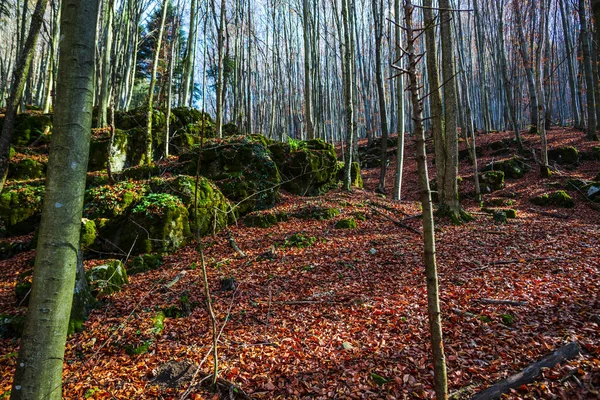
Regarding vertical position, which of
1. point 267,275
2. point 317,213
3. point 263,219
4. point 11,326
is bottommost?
point 11,326

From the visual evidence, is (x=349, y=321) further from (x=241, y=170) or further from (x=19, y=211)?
(x=19, y=211)

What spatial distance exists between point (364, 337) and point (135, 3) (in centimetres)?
1787

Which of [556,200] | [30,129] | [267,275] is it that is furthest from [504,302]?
[30,129]

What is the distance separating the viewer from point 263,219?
28.1 ft

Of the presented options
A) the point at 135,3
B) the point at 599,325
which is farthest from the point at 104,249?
the point at 135,3

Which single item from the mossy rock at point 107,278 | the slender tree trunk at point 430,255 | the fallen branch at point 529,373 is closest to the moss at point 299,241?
the mossy rock at point 107,278

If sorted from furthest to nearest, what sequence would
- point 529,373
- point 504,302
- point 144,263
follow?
point 144,263, point 504,302, point 529,373

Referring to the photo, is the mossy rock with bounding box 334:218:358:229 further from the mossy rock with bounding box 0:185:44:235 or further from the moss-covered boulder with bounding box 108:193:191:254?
the mossy rock with bounding box 0:185:44:235

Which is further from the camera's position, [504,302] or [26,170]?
[26,170]

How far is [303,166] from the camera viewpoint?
11141 mm

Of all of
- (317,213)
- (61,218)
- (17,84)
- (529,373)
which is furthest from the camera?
(317,213)

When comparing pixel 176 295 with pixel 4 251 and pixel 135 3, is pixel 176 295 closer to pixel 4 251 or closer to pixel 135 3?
pixel 4 251

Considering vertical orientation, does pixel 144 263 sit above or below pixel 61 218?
below

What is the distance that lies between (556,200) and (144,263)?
44.2ft
